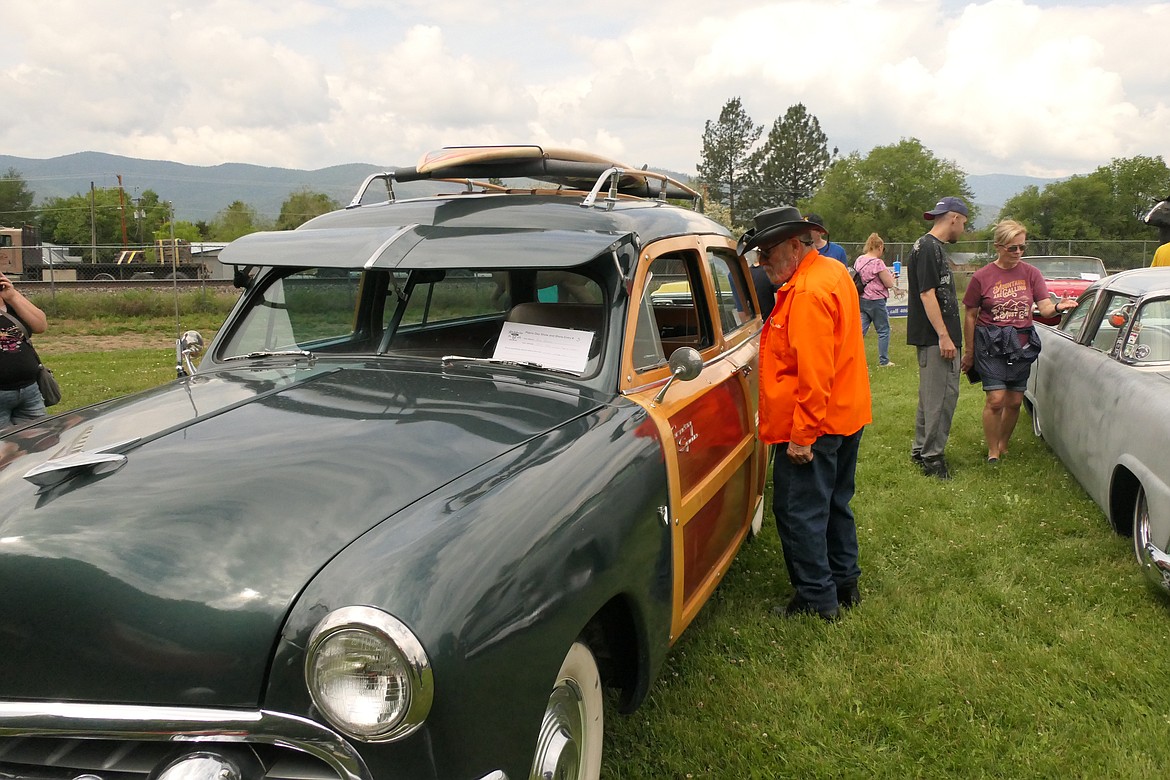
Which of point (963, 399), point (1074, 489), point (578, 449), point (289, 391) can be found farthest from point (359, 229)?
point (963, 399)

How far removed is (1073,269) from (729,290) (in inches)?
623

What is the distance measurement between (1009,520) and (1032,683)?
2.18 meters

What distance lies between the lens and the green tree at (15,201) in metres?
79.7

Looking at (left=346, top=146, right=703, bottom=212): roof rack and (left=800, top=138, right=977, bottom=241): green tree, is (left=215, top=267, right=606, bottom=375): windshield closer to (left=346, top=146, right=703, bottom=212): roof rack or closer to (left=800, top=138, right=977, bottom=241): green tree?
(left=346, top=146, right=703, bottom=212): roof rack

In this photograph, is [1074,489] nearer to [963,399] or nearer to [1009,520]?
[1009,520]

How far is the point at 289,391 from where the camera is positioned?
2.94 meters

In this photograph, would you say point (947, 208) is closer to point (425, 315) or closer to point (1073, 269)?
point (425, 315)

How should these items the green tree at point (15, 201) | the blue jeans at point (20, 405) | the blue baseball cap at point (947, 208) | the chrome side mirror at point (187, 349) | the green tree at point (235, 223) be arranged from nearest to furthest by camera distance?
the chrome side mirror at point (187, 349)
the blue jeans at point (20, 405)
the blue baseball cap at point (947, 208)
the green tree at point (235, 223)
the green tree at point (15, 201)

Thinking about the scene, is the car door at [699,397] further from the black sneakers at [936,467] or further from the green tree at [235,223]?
the green tree at [235,223]

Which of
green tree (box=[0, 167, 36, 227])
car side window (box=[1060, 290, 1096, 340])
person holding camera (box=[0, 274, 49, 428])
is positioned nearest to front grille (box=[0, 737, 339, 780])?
person holding camera (box=[0, 274, 49, 428])

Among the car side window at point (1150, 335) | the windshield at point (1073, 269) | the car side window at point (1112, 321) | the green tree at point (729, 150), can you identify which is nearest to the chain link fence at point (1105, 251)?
the windshield at point (1073, 269)

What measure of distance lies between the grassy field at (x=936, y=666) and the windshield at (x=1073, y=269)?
13.3 m

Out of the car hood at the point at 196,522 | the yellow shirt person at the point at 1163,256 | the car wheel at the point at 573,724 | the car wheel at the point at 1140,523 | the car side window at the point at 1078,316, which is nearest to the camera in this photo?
the car hood at the point at 196,522

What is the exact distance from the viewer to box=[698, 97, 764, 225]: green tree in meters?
75.9
